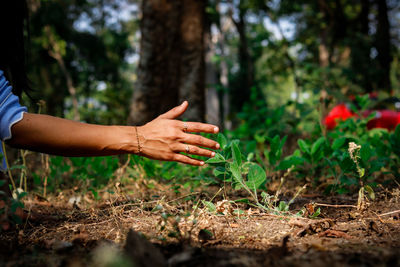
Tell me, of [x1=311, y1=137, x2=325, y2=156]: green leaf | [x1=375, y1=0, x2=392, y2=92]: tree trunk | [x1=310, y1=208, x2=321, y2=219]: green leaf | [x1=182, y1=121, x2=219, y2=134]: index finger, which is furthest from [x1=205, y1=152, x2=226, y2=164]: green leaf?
[x1=375, y1=0, x2=392, y2=92]: tree trunk

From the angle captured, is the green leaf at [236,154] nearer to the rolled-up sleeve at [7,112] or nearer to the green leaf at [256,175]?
the green leaf at [256,175]

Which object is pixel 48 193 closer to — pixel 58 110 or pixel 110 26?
pixel 58 110

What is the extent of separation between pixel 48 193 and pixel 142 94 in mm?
2027

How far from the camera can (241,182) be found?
1.67 metres

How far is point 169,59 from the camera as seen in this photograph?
473 centimetres

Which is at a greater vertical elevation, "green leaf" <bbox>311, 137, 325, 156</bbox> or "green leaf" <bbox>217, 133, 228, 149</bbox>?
"green leaf" <bbox>217, 133, 228, 149</bbox>

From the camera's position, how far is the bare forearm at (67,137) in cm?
153

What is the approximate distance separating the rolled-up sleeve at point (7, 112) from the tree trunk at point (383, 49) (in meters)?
8.68

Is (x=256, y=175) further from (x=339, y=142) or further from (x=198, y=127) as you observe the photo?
(x=339, y=142)

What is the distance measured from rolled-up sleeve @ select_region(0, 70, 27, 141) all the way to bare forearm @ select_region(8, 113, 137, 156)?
2 centimetres

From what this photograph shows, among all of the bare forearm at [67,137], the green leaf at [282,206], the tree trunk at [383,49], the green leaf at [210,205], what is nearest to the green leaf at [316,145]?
the green leaf at [282,206]

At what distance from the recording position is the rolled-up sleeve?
4.98 ft

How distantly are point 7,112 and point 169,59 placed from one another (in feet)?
11.1

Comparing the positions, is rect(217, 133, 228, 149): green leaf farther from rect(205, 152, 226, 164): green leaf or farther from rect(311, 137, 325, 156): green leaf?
rect(311, 137, 325, 156): green leaf
